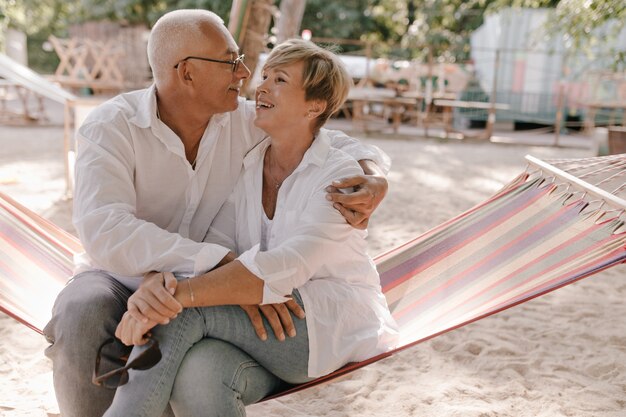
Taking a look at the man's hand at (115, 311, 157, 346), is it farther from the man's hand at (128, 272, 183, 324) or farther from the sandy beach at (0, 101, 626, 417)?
the sandy beach at (0, 101, 626, 417)

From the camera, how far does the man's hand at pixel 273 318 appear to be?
1.52 metres

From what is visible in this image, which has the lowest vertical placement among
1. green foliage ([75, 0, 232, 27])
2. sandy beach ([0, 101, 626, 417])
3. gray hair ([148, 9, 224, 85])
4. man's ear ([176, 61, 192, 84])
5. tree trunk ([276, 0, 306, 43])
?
sandy beach ([0, 101, 626, 417])

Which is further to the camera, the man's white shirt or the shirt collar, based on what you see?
the shirt collar

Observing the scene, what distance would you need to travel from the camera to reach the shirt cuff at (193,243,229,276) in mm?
1577

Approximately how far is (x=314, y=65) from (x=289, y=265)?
58 cm

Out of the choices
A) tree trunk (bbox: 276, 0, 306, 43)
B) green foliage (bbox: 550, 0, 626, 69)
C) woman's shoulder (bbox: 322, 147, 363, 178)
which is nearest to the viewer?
woman's shoulder (bbox: 322, 147, 363, 178)

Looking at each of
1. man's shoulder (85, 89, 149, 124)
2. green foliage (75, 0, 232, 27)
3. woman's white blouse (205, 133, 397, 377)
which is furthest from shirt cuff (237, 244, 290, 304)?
green foliage (75, 0, 232, 27)

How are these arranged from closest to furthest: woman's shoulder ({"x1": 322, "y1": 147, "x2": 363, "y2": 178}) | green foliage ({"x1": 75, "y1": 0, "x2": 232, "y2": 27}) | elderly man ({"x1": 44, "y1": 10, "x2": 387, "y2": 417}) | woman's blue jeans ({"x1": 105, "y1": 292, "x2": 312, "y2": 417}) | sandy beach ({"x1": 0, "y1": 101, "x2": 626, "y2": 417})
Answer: woman's blue jeans ({"x1": 105, "y1": 292, "x2": 312, "y2": 417}) → elderly man ({"x1": 44, "y1": 10, "x2": 387, "y2": 417}) → woman's shoulder ({"x1": 322, "y1": 147, "x2": 363, "y2": 178}) → sandy beach ({"x1": 0, "y1": 101, "x2": 626, "y2": 417}) → green foliage ({"x1": 75, "y1": 0, "x2": 232, "y2": 27})

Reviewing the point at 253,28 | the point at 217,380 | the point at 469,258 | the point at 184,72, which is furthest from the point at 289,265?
the point at 253,28

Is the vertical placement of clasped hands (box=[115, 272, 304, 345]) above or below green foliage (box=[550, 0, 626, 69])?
below

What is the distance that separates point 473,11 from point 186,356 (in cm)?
1699

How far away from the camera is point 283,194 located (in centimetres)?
175

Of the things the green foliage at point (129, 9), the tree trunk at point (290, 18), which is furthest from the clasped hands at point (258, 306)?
the green foliage at point (129, 9)

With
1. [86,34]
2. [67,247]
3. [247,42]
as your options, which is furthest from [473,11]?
[67,247]
